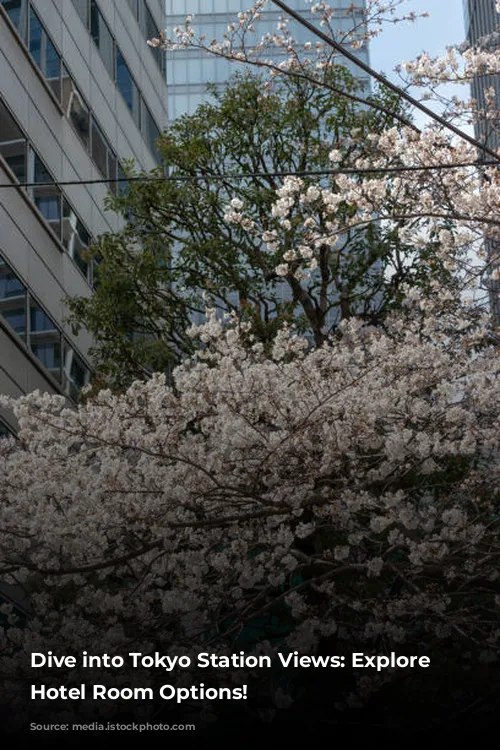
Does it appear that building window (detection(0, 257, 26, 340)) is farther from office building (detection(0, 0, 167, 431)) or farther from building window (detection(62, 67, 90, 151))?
building window (detection(62, 67, 90, 151))

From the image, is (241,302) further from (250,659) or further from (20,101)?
(250,659)

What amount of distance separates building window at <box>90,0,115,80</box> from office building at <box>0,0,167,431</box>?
0.9 inches

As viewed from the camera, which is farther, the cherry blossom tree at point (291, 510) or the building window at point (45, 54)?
the building window at point (45, 54)

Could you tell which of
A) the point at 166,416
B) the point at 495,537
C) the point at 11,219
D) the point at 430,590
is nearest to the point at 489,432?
the point at 495,537

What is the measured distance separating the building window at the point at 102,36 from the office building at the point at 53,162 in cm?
2

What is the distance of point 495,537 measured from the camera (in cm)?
1024

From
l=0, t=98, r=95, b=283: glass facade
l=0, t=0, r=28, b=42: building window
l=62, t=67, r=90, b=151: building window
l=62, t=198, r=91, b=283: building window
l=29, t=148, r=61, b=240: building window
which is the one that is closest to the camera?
l=0, t=98, r=95, b=283: glass facade

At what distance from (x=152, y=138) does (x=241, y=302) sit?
Answer: 13.7 metres

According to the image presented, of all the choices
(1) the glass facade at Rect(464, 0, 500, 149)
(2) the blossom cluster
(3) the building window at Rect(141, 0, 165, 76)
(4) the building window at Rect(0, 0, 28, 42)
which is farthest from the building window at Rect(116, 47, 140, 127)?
(2) the blossom cluster

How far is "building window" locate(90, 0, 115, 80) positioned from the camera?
24.5 m

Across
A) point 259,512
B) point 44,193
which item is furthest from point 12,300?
point 259,512

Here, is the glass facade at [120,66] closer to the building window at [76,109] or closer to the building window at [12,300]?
the building window at [76,109]

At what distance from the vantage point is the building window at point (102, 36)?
80.3ft

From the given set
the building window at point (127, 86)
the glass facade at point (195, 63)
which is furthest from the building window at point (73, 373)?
the glass facade at point (195, 63)
